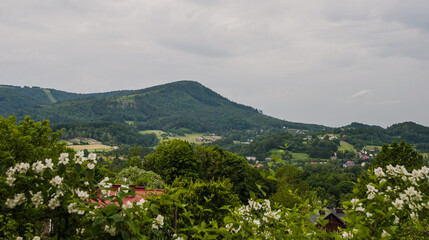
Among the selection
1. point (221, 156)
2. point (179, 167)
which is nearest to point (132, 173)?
point (179, 167)

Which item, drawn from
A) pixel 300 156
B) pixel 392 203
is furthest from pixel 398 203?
pixel 300 156

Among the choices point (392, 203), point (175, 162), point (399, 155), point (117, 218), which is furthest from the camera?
point (175, 162)

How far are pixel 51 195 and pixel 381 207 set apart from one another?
393 centimetres

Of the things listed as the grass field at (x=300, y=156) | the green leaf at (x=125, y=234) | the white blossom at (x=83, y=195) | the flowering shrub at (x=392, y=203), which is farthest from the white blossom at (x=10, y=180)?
the grass field at (x=300, y=156)

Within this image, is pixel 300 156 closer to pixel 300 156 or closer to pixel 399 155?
pixel 300 156

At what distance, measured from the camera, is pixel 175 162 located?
128 ft

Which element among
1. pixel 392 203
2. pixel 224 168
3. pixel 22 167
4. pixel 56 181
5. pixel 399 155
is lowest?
pixel 224 168

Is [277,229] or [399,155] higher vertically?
[277,229]

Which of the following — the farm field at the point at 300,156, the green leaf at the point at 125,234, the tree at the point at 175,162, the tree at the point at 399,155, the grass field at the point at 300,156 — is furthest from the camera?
the grass field at the point at 300,156

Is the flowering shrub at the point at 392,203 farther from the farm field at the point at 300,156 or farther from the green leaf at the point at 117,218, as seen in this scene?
the farm field at the point at 300,156

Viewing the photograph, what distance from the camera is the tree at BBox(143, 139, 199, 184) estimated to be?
37.6 metres

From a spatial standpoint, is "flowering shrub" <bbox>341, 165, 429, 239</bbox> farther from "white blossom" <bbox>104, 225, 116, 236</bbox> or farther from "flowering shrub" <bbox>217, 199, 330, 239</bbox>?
"white blossom" <bbox>104, 225, 116, 236</bbox>

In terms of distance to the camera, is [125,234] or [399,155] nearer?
[125,234]

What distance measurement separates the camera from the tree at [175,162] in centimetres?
3758
